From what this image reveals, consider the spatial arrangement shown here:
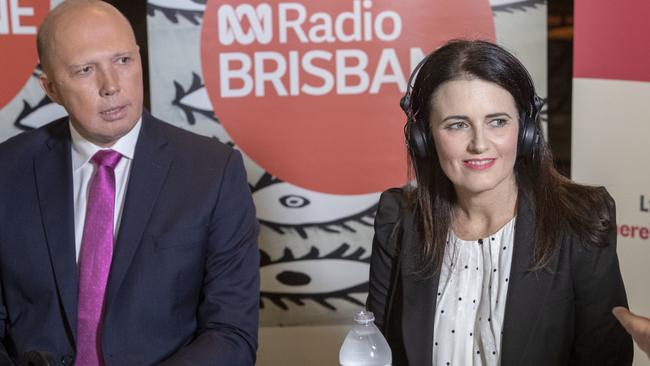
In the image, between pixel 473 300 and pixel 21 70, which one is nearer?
pixel 473 300

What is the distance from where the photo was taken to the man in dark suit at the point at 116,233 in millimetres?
2121

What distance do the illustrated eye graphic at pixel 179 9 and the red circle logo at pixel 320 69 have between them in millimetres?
31

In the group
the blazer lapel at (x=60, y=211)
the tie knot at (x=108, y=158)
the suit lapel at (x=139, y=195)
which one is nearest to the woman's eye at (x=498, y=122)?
the suit lapel at (x=139, y=195)

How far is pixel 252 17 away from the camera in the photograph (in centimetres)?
311

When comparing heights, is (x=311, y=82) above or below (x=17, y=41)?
below

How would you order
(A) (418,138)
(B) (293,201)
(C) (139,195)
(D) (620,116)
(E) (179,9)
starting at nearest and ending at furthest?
(A) (418,138)
(C) (139,195)
(D) (620,116)
(E) (179,9)
(B) (293,201)

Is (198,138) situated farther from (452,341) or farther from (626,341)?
(626,341)

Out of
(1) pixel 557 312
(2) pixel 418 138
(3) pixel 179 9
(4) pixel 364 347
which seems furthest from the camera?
(3) pixel 179 9

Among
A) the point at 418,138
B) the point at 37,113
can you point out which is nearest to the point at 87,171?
the point at 418,138

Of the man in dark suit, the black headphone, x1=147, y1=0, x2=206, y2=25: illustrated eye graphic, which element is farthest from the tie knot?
x1=147, y1=0, x2=206, y2=25: illustrated eye graphic

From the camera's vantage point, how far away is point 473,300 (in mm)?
2016

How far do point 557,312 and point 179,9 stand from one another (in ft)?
5.67

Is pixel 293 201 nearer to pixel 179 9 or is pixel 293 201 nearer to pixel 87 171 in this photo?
pixel 179 9

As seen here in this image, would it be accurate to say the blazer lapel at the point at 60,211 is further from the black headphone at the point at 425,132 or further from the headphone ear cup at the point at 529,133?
the headphone ear cup at the point at 529,133
